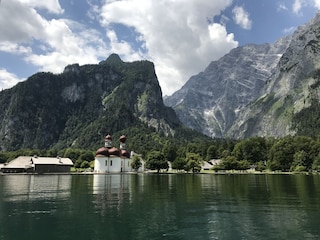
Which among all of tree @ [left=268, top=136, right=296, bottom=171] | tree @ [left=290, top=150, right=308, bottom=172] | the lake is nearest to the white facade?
tree @ [left=268, top=136, right=296, bottom=171]

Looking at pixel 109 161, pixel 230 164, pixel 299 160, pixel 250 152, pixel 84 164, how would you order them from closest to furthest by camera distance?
pixel 299 160 < pixel 230 164 < pixel 109 161 < pixel 250 152 < pixel 84 164

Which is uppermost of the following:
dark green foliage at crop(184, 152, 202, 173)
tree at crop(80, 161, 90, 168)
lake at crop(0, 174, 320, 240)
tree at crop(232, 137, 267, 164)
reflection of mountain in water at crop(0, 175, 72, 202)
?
tree at crop(232, 137, 267, 164)

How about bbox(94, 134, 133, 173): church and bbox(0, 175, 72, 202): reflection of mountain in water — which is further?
bbox(94, 134, 133, 173): church

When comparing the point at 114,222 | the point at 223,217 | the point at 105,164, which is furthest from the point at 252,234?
the point at 105,164

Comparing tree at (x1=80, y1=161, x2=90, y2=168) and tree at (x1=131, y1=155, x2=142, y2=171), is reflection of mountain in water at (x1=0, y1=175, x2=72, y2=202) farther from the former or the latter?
tree at (x1=80, y1=161, x2=90, y2=168)

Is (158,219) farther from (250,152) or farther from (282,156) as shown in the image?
(250,152)

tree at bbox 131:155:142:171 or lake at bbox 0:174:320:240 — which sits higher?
tree at bbox 131:155:142:171

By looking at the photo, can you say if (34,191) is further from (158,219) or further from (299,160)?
(299,160)

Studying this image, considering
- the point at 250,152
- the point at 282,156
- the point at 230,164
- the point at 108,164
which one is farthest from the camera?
the point at 250,152

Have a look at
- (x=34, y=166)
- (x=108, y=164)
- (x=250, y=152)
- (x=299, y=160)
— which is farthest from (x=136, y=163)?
(x=299, y=160)

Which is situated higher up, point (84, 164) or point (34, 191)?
point (84, 164)

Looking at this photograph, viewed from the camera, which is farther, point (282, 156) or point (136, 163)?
point (136, 163)

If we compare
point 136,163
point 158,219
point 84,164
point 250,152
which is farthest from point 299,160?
point 158,219

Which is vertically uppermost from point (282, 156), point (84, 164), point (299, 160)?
point (84, 164)
